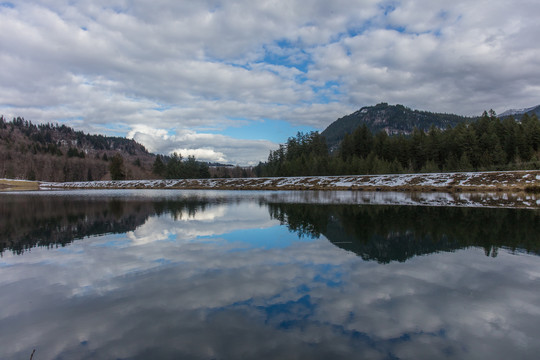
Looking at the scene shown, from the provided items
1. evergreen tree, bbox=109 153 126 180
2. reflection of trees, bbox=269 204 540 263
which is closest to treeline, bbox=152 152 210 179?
evergreen tree, bbox=109 153 126 180

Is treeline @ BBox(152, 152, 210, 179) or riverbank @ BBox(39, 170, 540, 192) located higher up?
treeline @ BBox(152, 152, 210, 179)

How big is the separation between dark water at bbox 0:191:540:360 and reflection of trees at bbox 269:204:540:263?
0.16m

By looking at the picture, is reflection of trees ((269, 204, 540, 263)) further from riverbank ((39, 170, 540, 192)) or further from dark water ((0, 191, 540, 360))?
riverbank ((39, 170, 540, 192))

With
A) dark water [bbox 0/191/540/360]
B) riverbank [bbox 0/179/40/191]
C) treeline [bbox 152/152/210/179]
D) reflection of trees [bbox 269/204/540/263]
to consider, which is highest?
treeline [bbox 152/152/210/179]

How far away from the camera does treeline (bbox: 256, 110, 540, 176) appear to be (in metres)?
63.8

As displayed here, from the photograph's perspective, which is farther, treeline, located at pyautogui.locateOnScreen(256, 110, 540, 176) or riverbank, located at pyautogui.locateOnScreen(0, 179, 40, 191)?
riverbank, located at pyautogui.locateOnScreen(0, 179, 40, 191)

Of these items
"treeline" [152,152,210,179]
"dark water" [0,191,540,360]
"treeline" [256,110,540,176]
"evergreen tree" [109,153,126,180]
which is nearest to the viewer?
"dark water" [0,191,540,360]

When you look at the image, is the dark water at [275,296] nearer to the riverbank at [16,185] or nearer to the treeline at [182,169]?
the riverbank at [16,185]

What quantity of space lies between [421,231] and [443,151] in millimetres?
73018

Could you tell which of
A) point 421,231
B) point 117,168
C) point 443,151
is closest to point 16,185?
point 117,168

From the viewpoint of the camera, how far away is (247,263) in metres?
9.67

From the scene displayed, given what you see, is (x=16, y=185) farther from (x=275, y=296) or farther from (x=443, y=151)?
(x=443, y=151)

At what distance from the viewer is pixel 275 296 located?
698cm

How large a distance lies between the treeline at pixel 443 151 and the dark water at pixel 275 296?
56.4 metres
